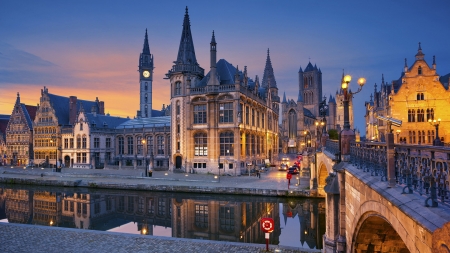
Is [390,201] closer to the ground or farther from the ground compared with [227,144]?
closer to the ground

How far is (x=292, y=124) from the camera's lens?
110125 millimetres

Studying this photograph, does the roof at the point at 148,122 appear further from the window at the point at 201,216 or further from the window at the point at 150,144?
the window at the point at 201,216

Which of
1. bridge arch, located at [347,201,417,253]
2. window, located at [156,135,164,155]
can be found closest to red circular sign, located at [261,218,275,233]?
bridge arch, located at [347,201,417,253]

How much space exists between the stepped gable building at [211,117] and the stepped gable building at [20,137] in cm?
4238

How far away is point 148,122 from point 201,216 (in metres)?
41.4

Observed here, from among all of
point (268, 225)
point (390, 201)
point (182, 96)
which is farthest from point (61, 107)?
point (390, 201)

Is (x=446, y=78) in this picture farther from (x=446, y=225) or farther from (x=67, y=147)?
(x=67, y=147)

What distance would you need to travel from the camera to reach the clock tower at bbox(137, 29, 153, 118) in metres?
81.2

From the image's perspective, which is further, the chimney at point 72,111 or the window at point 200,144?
the chimney at point 72,111

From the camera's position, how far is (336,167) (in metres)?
11.5

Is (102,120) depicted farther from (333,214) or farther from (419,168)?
(419,168)

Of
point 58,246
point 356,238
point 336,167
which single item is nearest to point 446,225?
point 356,238

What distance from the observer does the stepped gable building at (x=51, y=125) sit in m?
63.8

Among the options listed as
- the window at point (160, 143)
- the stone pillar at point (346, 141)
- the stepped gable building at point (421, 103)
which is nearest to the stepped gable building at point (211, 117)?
the window at point (160, 143)
